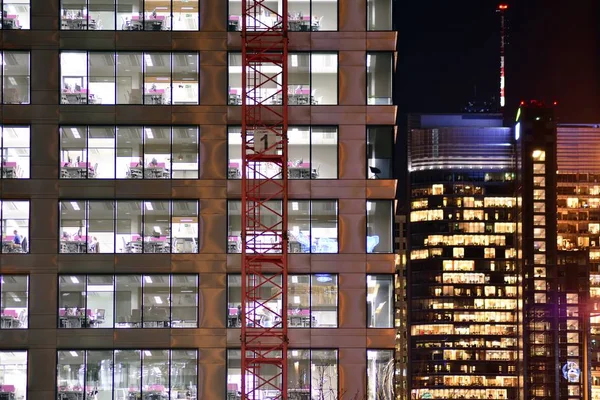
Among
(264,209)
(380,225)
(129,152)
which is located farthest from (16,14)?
(380,225)

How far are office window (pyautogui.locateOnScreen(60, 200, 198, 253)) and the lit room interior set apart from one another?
297 centimetres

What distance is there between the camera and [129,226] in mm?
57562

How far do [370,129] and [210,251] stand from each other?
35.4 ft

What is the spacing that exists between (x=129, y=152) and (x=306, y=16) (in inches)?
477

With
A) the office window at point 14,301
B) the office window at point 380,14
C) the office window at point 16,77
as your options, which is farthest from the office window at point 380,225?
the office window at point 16,77

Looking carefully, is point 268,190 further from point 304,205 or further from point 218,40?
point 218,40

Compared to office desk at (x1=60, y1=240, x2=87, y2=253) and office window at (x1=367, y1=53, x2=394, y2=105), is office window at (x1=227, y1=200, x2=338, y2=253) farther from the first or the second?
office desk at (x1=60, y1=240, x2=87, y2=253)

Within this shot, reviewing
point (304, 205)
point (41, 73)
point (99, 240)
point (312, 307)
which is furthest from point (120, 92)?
point (312, 307)

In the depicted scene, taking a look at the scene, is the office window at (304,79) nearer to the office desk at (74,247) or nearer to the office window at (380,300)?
the office window at (380,300)

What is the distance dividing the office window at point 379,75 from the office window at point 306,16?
2736 millimetres

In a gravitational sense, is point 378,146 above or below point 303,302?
above

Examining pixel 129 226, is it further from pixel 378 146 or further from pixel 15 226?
pixel 378 146

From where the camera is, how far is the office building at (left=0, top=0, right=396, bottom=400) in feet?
187

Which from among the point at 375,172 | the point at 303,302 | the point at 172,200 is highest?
the point at 375,172
